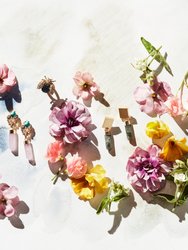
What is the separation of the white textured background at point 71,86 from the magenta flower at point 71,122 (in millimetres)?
31

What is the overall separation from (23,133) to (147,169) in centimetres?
25

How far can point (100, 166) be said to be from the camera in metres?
1.15

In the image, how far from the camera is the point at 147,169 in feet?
3.67

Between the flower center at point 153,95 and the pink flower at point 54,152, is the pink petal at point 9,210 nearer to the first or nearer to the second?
the pink flower at point 54,152

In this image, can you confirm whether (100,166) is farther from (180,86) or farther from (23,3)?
(23,3)

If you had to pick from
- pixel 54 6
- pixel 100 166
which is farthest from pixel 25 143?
pixel 54 6

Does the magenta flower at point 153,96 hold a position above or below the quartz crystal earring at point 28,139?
below

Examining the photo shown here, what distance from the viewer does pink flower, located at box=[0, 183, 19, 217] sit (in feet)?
3.82

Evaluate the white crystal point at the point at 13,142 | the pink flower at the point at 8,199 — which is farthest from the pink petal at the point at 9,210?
the white crystal point at the point at 13,142

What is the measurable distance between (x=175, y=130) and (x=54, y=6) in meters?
0.35

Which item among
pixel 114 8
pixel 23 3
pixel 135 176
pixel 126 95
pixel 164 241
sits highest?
pixel 23 3

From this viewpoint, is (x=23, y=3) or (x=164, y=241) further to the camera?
(x=23, y=3)

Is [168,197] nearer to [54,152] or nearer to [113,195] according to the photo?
[113,195]

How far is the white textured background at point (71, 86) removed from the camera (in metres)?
1.14
